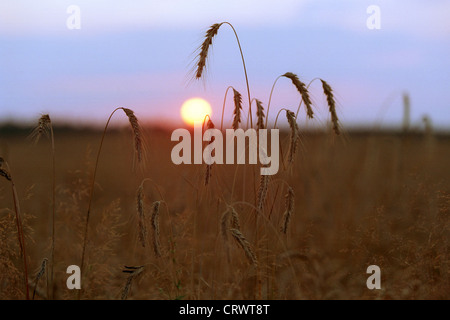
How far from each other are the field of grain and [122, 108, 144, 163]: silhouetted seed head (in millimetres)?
76

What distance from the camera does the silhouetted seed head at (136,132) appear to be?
223 cm

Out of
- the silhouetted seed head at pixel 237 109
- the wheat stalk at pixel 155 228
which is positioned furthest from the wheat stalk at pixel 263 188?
the wheat stalk at pixel 155 228

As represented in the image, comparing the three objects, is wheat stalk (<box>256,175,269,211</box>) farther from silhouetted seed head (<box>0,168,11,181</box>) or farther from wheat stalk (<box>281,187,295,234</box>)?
silhouetted seed head (<box>0,168,11,181</box>)

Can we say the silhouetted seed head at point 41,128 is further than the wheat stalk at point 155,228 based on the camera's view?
Yes

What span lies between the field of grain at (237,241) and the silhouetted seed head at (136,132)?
0.08 m

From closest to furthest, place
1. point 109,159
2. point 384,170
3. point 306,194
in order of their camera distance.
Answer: point 306,194 → point 384,170 → point 109,159

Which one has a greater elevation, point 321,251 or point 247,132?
point 247,132

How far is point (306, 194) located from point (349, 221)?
1.57 metres

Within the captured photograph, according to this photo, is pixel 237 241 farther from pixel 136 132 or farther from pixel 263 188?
pixel 136 132

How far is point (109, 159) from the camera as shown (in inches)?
401

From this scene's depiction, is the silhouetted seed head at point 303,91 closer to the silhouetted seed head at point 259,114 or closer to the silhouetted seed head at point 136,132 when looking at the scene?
the silhouetted seed head at point 259,114

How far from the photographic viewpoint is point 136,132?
2234mm
